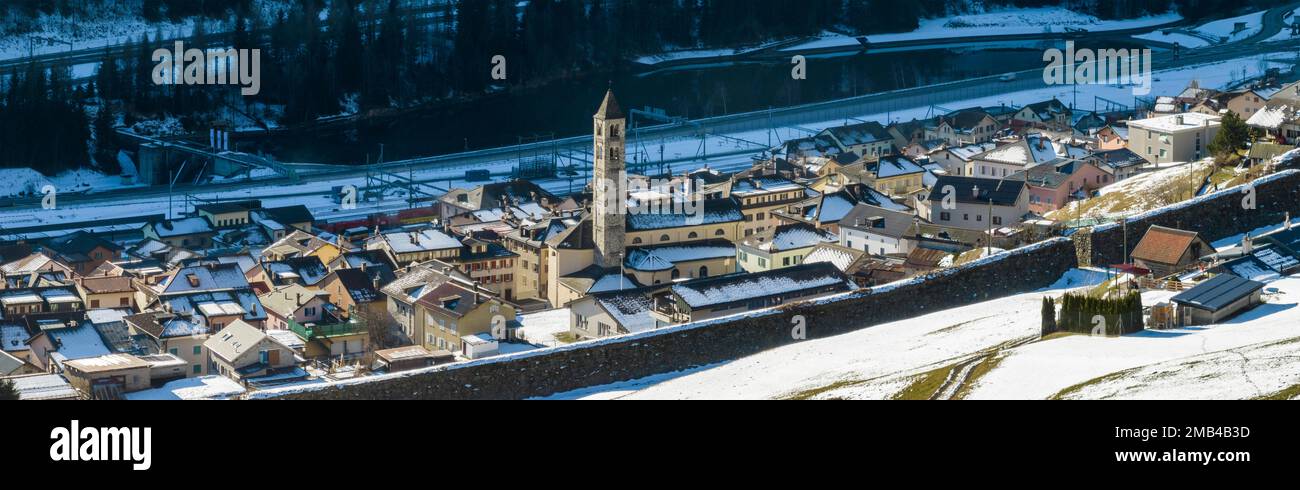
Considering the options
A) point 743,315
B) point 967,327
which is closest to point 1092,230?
point 967,327

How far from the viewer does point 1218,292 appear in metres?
28.5

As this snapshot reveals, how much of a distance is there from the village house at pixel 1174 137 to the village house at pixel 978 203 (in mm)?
8050

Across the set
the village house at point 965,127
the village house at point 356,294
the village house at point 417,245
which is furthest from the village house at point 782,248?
the village house at point 965,127

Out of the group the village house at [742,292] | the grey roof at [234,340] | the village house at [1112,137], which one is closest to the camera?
the village house at [742,292]

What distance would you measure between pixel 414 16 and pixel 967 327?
287 feet

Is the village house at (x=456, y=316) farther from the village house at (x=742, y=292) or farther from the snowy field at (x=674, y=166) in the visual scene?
the snowy field at (x=674, y=166)

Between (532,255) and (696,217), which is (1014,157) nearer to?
(696,217)

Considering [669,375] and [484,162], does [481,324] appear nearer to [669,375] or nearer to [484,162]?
[669,375]

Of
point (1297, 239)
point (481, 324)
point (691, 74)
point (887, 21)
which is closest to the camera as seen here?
point (1297, 239)

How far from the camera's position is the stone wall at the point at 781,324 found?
89.2ft

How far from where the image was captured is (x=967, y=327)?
29578 mm

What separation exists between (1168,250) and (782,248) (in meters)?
16.3

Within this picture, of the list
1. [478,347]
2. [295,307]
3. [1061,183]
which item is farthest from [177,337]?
[1061,183]

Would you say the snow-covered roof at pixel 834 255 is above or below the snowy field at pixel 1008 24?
below
